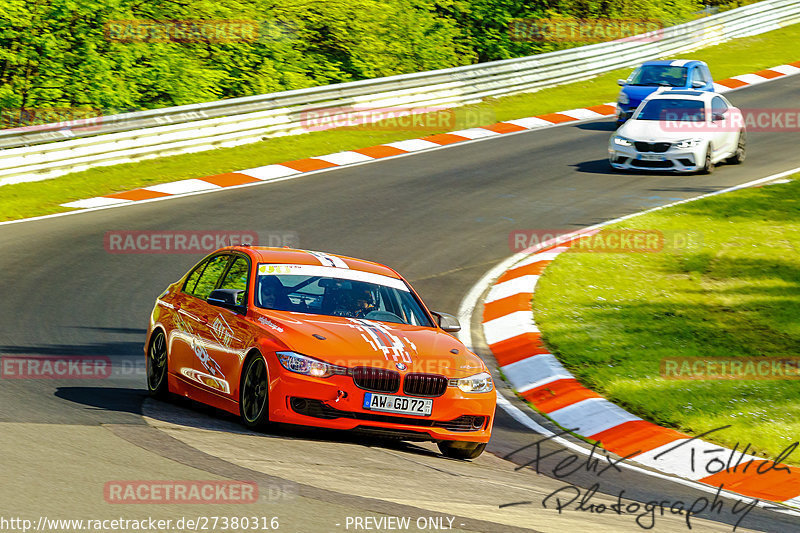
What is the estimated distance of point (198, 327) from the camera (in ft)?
29.6

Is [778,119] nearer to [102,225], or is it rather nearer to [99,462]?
[102,225]

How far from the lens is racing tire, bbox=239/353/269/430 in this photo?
7.86 m

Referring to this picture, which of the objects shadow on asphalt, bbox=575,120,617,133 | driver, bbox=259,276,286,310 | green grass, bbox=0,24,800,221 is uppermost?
driver, bbox=259,276,286,310

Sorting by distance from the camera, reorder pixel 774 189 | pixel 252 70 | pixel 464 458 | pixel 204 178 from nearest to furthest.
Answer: pixel 464 458 → pixel 774 189 → pixel 204 178 → pixel 252 70

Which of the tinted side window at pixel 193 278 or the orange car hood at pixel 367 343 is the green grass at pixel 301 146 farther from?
the orange car hood at pixel 367 343

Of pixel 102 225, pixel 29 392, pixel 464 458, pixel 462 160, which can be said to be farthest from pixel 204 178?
pixel 464 458

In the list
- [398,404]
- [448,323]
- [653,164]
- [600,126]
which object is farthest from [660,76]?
[398,404]

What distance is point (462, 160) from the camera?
71.7ft

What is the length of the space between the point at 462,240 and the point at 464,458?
27.0 ft

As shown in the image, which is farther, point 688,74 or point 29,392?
point 688,74

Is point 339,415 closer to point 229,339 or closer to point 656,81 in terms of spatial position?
point 229,339
